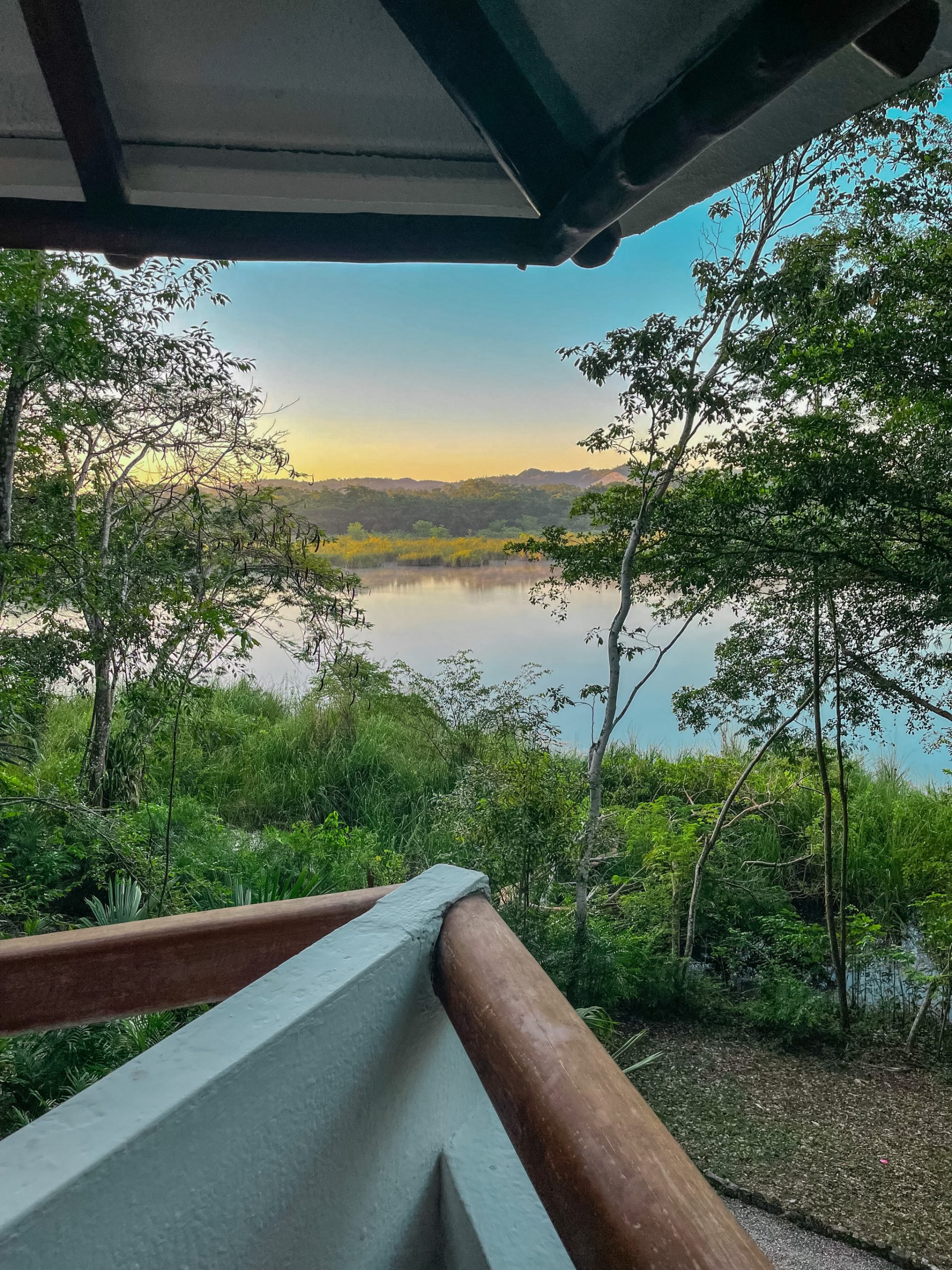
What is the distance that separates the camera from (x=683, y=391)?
3.54 meters

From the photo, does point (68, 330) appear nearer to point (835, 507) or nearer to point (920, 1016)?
point (835, 507)

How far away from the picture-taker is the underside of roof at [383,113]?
0.61 meters

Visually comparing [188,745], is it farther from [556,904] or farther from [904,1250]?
[904,1250]

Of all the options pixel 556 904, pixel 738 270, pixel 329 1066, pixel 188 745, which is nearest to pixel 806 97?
pixel 329 1066

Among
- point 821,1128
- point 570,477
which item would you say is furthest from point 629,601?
point 570,477

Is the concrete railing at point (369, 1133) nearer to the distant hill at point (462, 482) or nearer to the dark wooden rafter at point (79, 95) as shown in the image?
the dark wooden rafter at point (79, 95)

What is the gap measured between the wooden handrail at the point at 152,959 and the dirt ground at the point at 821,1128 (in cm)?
286

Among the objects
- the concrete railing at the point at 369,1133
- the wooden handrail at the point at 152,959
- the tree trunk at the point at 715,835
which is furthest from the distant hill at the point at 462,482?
the concrete railing at the point at 369,1133

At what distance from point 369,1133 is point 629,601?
3414 mm

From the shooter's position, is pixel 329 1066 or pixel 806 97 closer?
pixel 329 1066

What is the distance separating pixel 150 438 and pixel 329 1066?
4242mm

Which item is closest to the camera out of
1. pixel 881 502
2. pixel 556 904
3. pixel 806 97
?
pixel 806 97

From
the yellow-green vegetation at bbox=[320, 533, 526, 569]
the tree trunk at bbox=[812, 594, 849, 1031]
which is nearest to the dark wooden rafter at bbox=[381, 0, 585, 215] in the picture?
the tree trunk at bbox=[812, 594, 849, 1031]

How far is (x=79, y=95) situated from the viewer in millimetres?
660
